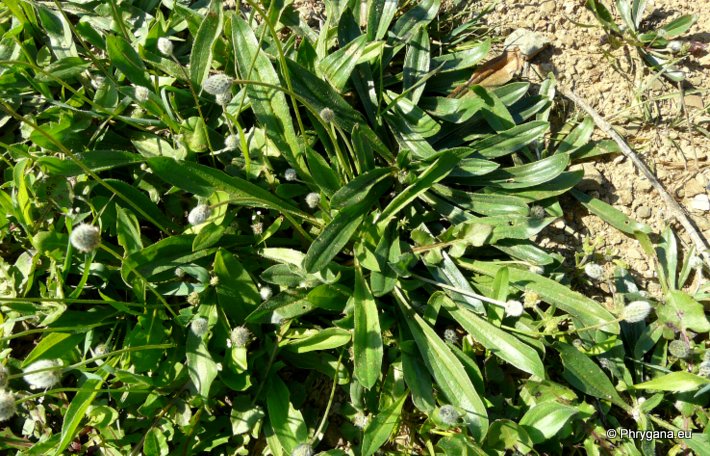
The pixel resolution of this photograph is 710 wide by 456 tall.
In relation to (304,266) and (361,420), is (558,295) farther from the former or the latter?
(304,266)

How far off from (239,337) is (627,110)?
270 centimetres

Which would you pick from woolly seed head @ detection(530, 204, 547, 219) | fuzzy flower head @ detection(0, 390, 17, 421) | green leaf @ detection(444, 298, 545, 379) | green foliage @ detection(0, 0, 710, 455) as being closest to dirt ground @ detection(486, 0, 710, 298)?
green foliage @ detection(0, 0, 710, 455)

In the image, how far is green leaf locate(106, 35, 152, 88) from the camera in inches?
106

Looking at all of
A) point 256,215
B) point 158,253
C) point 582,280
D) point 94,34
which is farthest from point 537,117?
point 94,34

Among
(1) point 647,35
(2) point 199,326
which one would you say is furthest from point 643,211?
(2) point 199,326

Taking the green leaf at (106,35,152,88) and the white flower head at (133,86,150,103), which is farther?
the green leaf at (106,35,152,88)

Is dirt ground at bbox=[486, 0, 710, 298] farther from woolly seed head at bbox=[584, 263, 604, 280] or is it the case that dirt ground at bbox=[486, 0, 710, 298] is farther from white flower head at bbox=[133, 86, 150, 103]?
white flower head at bbox=[133, 86, 150, 103]

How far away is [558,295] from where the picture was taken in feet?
8.83

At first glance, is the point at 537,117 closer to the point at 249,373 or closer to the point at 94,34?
the point at 249,373

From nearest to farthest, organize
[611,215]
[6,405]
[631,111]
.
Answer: [6,405] < [611,215] < [631,111]

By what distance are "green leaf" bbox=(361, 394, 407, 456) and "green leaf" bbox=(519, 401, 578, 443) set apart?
0.61 metres

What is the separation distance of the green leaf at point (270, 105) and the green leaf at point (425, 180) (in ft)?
1.66

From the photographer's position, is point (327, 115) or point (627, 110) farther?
point (627, 110)

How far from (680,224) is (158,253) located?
2982 millimetres
